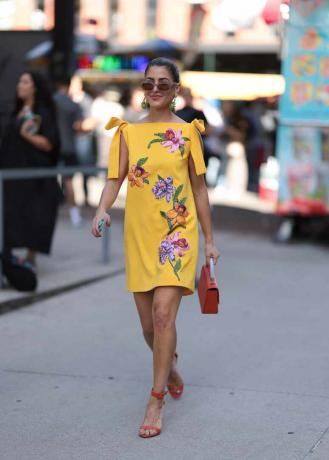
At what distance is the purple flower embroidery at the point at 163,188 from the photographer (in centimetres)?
518

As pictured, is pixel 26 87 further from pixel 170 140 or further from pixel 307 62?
pixel 170 140

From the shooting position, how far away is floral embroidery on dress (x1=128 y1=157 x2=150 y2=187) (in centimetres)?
518

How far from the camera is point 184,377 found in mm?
6328

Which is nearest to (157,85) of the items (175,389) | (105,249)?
(175,389)

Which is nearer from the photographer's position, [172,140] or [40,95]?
[172,140]

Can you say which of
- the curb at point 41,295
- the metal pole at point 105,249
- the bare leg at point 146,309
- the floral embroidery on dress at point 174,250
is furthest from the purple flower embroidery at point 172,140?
the metal pole at point 105,249

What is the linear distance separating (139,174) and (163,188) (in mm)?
128

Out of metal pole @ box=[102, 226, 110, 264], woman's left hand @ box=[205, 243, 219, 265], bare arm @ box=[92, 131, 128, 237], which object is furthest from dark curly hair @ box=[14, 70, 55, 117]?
woman's left hand @ box=[205, 243, 219, 265]

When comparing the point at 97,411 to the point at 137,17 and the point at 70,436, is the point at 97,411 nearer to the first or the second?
the point at 70,436

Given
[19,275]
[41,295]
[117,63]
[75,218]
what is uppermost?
[19,275]

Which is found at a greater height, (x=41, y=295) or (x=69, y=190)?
(x=41, y=295)

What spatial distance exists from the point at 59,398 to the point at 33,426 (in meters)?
0.52

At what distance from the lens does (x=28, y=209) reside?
914cm

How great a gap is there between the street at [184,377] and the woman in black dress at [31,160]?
64cm
